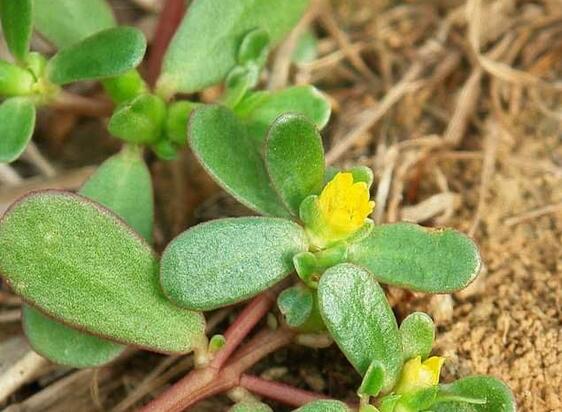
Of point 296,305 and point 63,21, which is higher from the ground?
point 63,21

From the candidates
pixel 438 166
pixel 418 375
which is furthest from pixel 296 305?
pixel 438 166

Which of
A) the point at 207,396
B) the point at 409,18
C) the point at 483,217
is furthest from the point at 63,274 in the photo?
the point at 409,18

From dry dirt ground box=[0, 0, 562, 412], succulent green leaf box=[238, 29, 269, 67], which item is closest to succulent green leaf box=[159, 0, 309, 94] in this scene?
succulent green leaf box=[238, 29, 269, 67]

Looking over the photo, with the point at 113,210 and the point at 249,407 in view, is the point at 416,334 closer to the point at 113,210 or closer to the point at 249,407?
the point at 249,407

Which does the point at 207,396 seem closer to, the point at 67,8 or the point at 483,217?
the point at 483,217

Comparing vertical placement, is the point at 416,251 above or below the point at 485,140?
above

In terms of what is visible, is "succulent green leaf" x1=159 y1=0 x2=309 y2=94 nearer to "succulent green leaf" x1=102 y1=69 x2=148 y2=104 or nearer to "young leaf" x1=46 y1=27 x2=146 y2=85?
"succulent green leaf" x1=102 y1=69 x2=148 y2=104

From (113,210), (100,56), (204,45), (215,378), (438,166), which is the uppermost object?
(100,56)
